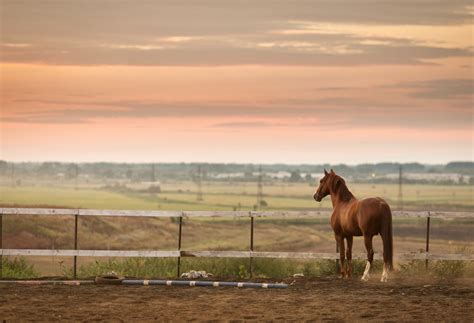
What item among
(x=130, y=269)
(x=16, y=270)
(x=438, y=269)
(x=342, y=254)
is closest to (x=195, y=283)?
(x=342, y=254)

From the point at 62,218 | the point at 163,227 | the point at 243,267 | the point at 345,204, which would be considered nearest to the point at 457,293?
the point at 345,204

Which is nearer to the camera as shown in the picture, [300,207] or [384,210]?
[384,210]

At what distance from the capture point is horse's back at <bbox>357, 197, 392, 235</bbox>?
15938 millimetres

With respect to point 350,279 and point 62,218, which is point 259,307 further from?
point 62,218

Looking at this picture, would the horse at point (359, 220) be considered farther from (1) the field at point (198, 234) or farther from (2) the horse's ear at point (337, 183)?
(1) the field at point (198, 234)

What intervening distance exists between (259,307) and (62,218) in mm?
44659

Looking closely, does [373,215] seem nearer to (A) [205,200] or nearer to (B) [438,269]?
(B) [438,269]

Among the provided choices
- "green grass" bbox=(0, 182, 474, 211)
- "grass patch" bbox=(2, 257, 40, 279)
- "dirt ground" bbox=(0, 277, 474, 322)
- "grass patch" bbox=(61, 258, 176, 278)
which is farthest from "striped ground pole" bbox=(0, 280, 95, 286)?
"green grass" bbox=(0, 182, 474, 211)

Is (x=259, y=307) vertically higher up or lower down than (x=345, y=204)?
lower down

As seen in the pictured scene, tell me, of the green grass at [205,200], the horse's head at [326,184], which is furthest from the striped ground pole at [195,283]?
the green grass at [205,200]

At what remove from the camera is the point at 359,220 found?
16.2 meters

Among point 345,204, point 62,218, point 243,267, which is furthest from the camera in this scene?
point 62,218

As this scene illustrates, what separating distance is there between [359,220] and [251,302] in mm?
3385

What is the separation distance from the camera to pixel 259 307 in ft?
43.5
